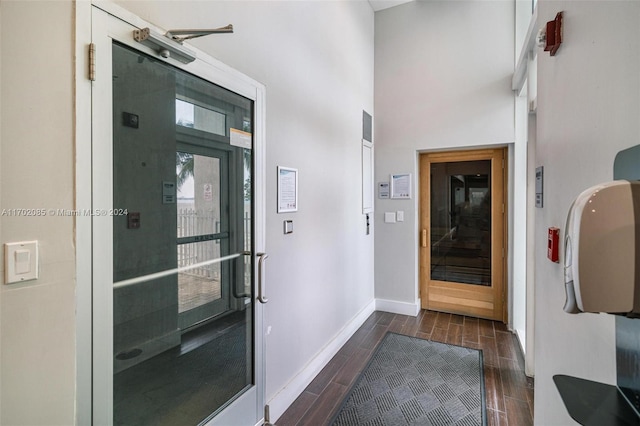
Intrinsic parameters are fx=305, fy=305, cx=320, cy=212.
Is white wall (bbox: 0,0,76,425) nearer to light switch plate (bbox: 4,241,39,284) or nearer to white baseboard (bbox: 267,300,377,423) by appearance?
light switch plate (bbox: 4,241,39,284)

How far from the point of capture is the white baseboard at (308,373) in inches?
89.0

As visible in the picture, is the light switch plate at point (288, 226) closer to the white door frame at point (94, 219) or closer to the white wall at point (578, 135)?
the white door frame at point (94, 219)

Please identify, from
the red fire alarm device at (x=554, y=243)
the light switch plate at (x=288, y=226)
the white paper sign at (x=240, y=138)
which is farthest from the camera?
the light switch plate at (x=288, y=226)

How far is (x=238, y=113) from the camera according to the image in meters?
1.92

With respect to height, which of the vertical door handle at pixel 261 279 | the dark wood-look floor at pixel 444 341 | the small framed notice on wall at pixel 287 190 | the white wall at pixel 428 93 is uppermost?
the white wall at pixel 428 93

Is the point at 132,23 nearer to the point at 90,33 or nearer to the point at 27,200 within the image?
the point at 90,33

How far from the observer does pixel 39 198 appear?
3.47 ft

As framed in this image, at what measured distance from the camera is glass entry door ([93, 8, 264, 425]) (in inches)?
49.8

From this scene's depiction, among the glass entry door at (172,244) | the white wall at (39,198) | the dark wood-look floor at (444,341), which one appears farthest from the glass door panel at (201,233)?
the dark wood-look floor at (444,341)

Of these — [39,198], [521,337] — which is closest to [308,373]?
[39,198]

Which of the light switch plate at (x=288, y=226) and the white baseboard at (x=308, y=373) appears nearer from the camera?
the white baseboard at (x=308, y=373)

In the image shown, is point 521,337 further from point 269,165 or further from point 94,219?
point 94,219

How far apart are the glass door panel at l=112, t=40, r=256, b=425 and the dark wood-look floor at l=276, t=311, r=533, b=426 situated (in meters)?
0.72

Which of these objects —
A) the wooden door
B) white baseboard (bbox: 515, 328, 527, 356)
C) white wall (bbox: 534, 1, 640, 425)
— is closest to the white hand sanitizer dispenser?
white wall (bbox: 534, 1, 640, 425)
